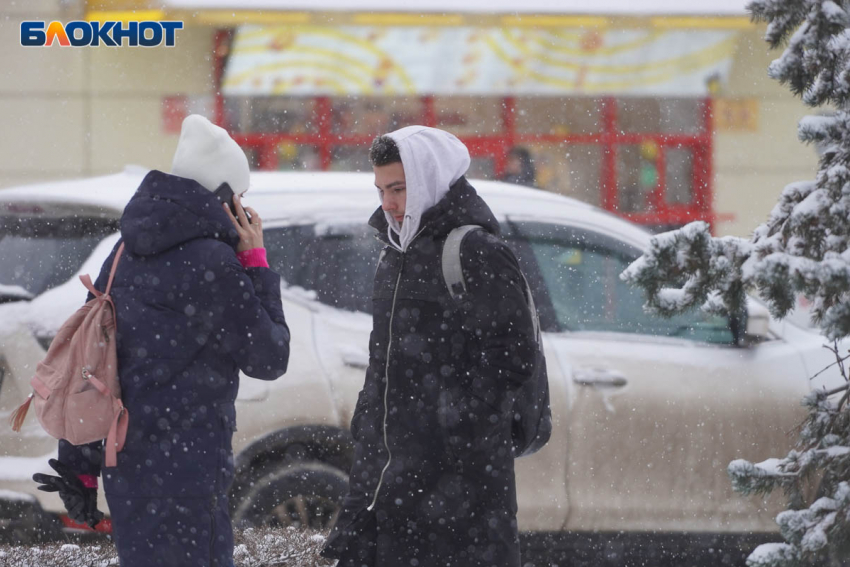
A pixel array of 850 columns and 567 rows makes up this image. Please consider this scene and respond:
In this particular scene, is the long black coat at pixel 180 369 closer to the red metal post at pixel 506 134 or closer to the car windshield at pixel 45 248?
the car windshield at pixel 45 248

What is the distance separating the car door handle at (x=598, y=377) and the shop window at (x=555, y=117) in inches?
333

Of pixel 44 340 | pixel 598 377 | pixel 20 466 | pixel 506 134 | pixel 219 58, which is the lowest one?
pixel 20 466

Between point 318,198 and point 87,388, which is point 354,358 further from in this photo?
point 87,388

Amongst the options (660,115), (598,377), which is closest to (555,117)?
(660,115)

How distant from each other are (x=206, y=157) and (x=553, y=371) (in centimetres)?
239

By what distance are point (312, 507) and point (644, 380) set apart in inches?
62.3

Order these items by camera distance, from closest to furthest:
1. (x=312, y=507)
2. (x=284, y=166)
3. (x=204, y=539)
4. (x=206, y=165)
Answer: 1. (x=204, y=539)
2. (x=206, y=165)
3. (x=312, y=507)
4. (x=284, y=166)

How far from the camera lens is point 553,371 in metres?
4.76

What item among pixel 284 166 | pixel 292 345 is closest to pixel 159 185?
pixel 292 345

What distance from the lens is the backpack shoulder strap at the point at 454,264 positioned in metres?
2.70

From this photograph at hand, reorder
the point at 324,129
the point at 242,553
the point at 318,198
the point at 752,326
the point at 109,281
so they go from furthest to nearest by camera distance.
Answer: the point at 324,129
the point at 318,198
the point at 752,326
the point at 242,553
the point at 109,281

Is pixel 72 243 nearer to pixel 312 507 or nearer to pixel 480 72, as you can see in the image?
pixel 312 507

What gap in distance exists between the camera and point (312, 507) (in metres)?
4.62

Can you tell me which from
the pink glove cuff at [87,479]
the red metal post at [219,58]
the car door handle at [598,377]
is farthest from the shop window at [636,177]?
the pink glove cuff at [87,479]
